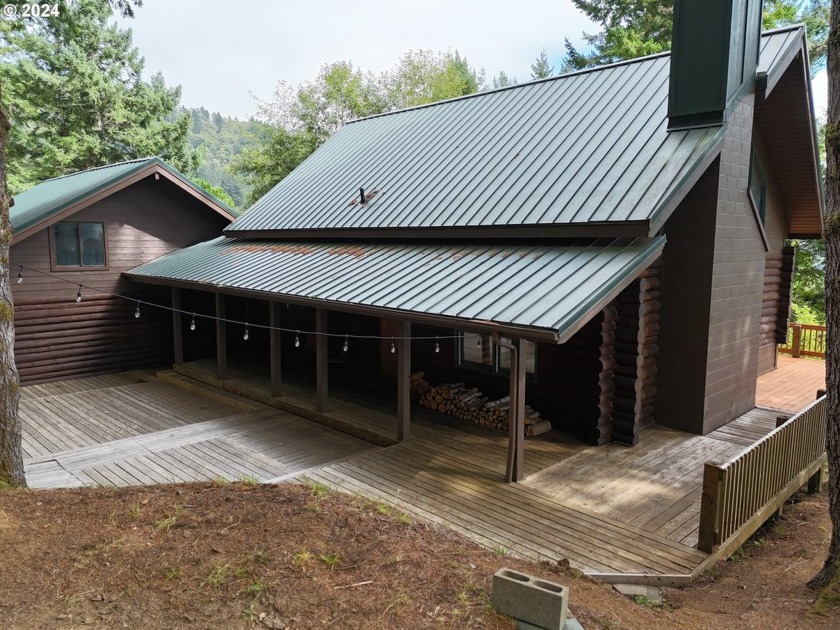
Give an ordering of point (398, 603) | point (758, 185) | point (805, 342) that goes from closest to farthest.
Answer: point (398, 603) < point (758, 185) < point (805, 342)

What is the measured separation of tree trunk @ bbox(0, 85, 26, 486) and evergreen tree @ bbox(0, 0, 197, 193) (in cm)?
2779

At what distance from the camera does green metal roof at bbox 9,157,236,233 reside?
13039mm

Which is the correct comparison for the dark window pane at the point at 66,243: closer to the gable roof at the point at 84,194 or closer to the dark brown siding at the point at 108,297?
the dark brown siding at the point at 108,297

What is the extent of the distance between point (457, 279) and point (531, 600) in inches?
227

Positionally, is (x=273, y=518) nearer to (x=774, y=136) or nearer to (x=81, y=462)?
(x=81, y=462)

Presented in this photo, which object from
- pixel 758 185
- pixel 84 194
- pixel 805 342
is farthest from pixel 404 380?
pixel 805 342

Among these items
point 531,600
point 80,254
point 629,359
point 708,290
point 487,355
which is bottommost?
point 531,600

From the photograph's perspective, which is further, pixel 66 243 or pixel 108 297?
pixel 108 297

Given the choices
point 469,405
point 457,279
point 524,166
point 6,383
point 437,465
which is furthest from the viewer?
point 524,166

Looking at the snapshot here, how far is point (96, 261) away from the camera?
1461 cm

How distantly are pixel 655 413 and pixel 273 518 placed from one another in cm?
726

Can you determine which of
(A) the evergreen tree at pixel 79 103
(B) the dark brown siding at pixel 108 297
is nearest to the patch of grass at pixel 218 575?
(B) the dark brown siding at pixel 108 297

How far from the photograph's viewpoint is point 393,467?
8008 mm

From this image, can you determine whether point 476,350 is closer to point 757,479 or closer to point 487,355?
point 487,355
